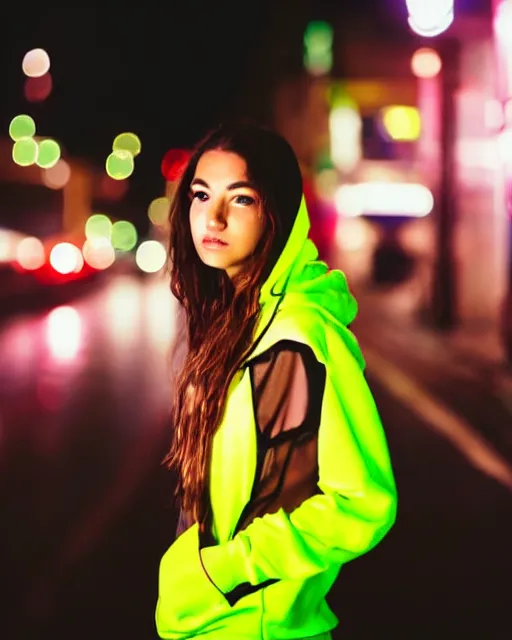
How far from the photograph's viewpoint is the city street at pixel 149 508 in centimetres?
515

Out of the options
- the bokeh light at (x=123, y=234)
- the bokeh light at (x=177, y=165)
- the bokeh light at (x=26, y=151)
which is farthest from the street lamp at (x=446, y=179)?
the bokeh light at (x=123, y=234)

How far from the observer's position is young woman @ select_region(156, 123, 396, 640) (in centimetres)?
172

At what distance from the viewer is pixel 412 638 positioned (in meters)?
4.84

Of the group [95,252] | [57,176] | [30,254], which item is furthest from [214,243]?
[57,176]

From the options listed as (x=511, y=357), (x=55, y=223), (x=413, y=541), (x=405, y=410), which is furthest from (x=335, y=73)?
(x=413, y=541)

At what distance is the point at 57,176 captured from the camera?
48.6 meters

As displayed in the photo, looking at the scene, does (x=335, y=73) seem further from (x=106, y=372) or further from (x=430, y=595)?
(x=430, y=595)

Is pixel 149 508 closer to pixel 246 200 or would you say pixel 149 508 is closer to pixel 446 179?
pixel 246 200

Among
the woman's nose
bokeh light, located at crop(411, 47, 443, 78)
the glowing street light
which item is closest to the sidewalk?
bokeh light, located at crop(411, 47, 443, 78)

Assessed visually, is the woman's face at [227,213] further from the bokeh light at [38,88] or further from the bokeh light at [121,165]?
the bokeh light at [121,165]

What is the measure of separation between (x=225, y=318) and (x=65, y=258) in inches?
1049

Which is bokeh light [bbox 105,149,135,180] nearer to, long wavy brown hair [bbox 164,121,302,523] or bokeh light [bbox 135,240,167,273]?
bokeh light [bbox 135,240,167,273]

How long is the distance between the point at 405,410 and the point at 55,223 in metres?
34.0

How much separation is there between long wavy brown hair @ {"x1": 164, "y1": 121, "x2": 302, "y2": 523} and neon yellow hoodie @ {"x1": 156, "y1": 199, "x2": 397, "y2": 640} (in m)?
0.03
